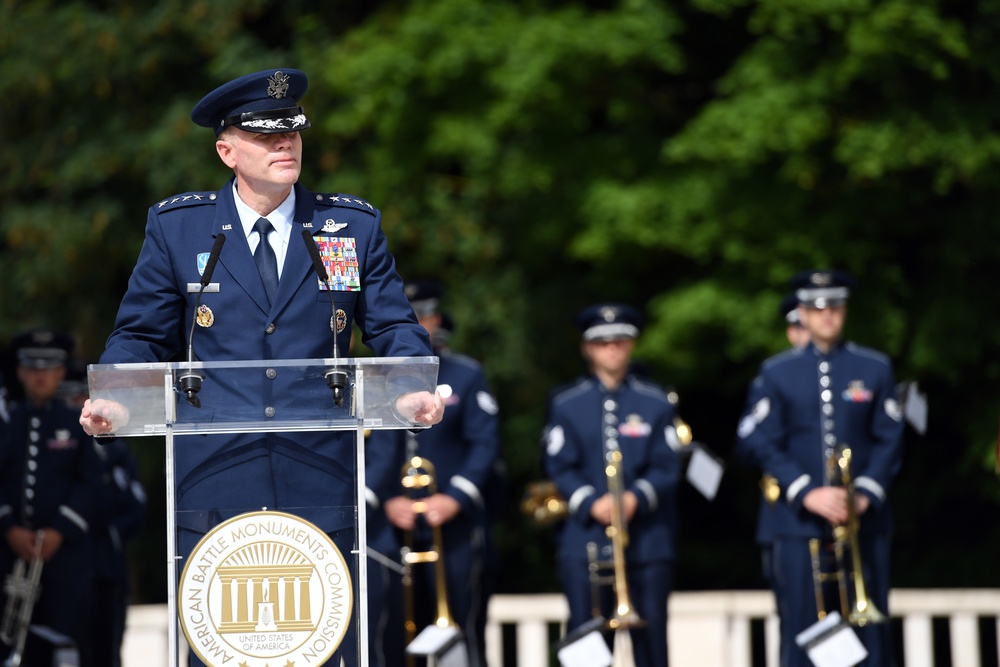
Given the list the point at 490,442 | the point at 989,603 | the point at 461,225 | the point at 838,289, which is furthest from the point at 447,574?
the point at 461,225

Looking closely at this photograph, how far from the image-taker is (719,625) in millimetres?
10805

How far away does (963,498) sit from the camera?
13.0 m

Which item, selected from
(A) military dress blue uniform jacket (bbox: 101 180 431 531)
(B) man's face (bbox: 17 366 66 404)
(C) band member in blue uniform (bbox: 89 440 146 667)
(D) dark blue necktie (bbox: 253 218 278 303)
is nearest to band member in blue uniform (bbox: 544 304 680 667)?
(C) band member in blue uniform (bbox: 89 440 146 667)

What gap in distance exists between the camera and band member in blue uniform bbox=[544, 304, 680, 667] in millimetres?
9266

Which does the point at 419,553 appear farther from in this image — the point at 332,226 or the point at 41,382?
the point at 332,226

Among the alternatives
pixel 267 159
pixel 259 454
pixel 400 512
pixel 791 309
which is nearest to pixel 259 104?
pixel 267 159

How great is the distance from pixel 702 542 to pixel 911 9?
5139 mm

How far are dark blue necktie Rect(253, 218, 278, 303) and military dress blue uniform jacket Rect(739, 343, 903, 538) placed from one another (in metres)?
4.90

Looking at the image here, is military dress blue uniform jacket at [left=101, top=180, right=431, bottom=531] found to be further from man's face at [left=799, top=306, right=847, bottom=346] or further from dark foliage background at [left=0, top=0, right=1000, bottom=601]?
dark foliage background at [left=0, top=0, right=1000, bottom=601]

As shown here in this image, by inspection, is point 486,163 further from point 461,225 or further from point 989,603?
point 989,603

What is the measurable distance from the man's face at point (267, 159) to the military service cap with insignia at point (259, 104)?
0.09 ft

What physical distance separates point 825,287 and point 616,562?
69.7 inches

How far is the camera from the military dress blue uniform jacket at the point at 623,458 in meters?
9.32

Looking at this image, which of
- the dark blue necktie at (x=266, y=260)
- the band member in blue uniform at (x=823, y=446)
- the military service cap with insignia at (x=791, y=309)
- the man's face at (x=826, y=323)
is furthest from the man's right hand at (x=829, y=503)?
the dark blue necktie at (x=266, y=260)
